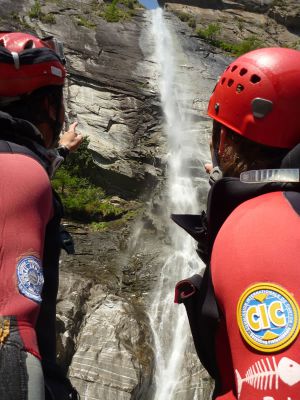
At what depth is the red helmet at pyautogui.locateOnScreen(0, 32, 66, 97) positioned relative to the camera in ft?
8.96

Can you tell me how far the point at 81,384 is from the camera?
342 inches

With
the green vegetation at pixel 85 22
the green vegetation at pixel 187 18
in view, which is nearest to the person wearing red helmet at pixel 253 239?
the green vegetation at pixel 85 22

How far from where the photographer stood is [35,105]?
283 centimetres

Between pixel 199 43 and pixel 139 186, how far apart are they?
10.3 meters

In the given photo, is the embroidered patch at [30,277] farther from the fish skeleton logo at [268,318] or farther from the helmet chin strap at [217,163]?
the helmet chin strap at [217,163]

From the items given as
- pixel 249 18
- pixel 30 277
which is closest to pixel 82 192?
pixel 30 277

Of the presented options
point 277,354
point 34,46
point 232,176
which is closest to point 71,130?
point 34,46

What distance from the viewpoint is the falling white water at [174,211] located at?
32.6 ft

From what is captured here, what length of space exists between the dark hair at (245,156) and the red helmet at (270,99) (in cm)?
4

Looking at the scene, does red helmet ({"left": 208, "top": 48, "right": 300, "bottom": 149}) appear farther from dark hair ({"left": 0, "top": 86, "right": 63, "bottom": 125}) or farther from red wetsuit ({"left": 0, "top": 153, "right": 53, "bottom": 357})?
dark hair ({"left": 0, "top": 86, "right": 63, "bottom": 125})

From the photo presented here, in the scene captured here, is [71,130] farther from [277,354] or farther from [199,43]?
[199,43]

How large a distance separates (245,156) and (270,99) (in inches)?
11.2

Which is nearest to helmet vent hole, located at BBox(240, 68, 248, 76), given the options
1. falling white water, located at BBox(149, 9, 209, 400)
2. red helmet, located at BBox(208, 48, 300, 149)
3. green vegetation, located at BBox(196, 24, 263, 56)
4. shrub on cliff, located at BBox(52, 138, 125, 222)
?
red helmet, located at BBox(208, 48, 300, 149)

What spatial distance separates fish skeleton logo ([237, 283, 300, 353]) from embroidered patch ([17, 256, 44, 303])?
2.47 ft
